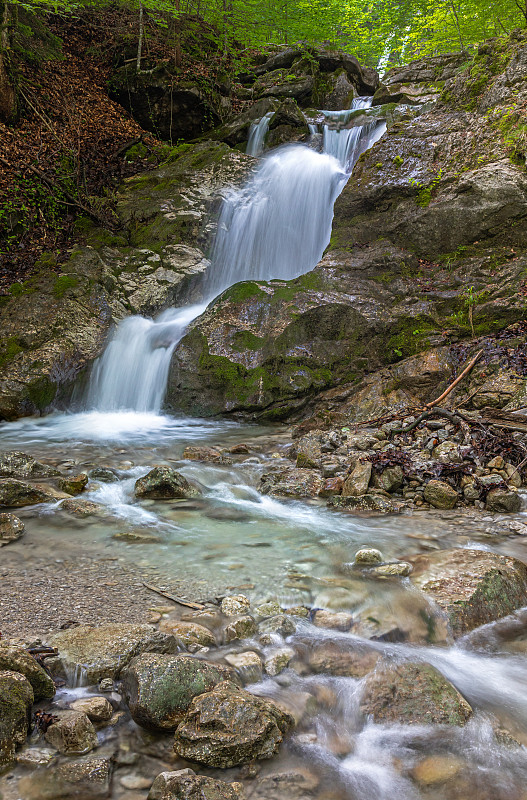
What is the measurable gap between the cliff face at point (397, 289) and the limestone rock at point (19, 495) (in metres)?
3.77

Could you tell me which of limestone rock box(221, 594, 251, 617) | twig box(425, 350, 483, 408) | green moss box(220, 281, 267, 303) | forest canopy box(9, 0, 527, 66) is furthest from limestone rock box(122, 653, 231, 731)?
forest canopy box(9, 0, 527, 66)

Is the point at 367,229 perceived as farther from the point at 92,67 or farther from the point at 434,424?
the point at 92,67

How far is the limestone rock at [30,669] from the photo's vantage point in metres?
1.89

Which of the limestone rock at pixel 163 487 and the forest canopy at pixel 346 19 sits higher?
the forest canopy at pixel 346 19

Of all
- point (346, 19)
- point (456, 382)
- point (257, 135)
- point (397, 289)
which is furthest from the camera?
point (346, 19)

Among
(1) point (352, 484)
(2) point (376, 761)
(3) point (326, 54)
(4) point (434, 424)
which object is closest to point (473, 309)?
(4) point (434, 424)

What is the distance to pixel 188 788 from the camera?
1561 millimetres

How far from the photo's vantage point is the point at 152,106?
14555 mm

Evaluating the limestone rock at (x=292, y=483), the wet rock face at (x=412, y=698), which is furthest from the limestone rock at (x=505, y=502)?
the wet rock face at (x=412, y=698)

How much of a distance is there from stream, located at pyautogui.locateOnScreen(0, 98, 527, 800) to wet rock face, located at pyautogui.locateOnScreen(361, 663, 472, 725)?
0.15 feet

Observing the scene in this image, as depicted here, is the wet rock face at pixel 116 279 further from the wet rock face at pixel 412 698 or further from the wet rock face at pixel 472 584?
the wet rock face at pixel 412 698

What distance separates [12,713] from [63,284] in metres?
8.35

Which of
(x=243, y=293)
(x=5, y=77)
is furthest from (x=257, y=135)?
(x=243, y=293)

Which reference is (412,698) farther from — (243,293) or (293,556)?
(243,293)
